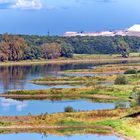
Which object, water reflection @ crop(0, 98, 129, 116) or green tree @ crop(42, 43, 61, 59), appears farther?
green tree @ crop(42, 43, 61, 59)

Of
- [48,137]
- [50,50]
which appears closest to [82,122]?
[48,137]

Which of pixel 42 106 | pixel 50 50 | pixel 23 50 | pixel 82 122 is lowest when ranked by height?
pixel 42 106

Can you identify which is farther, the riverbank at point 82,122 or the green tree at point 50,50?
the green tree at point 50,50

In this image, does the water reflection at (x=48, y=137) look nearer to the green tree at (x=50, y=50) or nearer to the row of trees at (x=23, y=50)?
the row of trees at (x=23, y=50)

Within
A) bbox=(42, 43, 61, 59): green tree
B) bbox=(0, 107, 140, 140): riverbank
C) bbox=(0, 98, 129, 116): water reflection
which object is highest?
bbox=(42, 43, 61, 59): green tree

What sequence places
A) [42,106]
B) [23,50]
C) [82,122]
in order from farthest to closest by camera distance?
1. [23,50]
2. [42,106]
3. [82,122]

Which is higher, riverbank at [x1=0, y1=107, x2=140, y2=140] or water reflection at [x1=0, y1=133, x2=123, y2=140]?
riverbank at [x1=0, y1=107, x2=140, y2=140]

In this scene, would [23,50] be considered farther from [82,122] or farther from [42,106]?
[82,122]

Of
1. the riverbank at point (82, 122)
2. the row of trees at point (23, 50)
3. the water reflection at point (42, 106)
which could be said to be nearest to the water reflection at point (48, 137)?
the riverbank at point (82, 122)

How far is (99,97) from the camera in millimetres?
66125

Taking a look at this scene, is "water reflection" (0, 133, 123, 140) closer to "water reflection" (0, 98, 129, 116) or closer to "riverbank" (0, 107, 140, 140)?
"riverbank" (0, 107, 140, 140)

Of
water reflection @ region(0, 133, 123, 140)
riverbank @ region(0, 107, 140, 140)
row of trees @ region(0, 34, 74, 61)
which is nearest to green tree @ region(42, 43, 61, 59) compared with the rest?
row of trees @ region(0, 34, 74, 61)

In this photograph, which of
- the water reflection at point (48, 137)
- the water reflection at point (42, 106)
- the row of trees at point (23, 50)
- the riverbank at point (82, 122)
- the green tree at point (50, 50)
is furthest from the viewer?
the green tree at point (50, 50)

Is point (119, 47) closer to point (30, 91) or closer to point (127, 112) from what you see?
point (30, 91)
